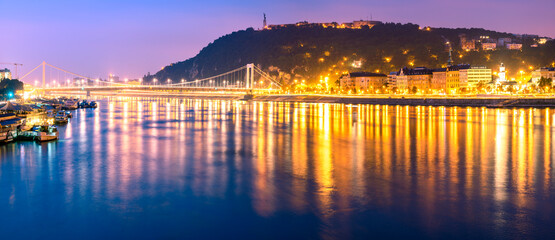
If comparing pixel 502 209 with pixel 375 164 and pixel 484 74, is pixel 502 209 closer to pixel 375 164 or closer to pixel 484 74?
pixel 375 164

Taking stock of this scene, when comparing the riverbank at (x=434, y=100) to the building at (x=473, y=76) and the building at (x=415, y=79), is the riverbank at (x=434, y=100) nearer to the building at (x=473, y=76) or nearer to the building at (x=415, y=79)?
the building at (x=415, y=79)

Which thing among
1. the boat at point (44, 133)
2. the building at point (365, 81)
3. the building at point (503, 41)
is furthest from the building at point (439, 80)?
the boat at point (44, 133)

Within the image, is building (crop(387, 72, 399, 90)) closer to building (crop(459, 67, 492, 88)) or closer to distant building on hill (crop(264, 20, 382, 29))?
building (crop(459, 67, 492, 88))

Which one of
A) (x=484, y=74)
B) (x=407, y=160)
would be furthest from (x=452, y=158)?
(x=484, y=74)

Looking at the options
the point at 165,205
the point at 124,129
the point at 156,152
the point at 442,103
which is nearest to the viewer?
the point at 165,205

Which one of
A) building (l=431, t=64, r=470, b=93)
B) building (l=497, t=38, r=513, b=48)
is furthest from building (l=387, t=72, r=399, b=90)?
building (l=497, t=38, r=513, b=48)

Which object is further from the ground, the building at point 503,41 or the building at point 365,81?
the building at point 503,41
